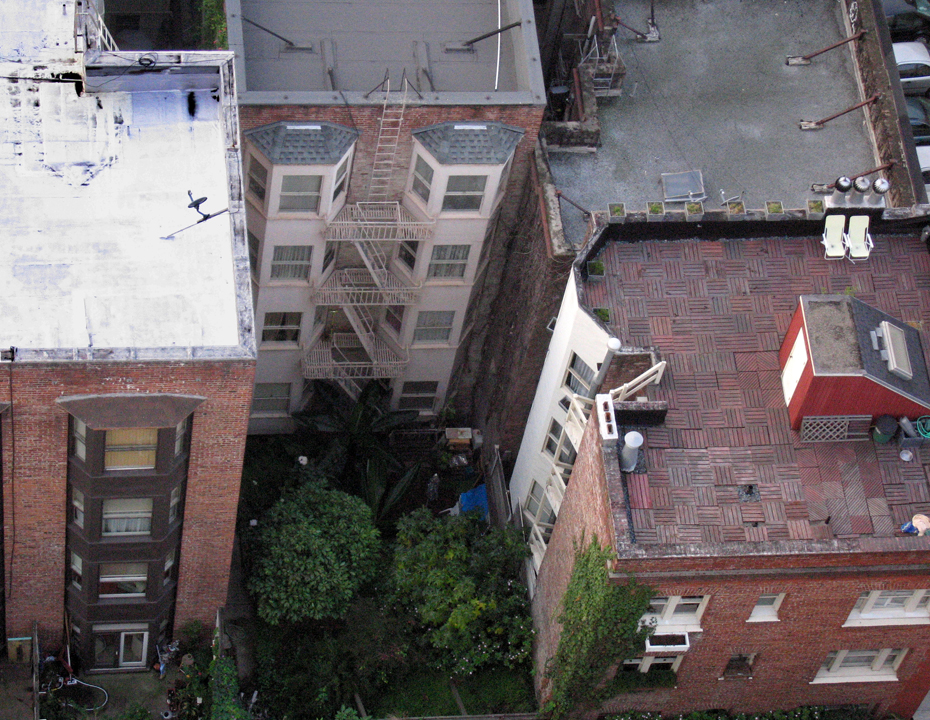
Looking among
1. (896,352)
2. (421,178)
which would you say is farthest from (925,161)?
(421,178)

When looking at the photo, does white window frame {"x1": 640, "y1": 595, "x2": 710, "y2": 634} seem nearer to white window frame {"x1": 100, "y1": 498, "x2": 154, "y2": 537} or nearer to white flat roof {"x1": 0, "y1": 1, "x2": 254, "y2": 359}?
white flat roof {"x1": 0, "y1": 1, "x2": 254, "y2": 359}

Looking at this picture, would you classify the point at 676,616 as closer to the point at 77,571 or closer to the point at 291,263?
the point at 77,571

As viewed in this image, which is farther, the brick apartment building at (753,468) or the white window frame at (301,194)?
the white window frame at (301,194)

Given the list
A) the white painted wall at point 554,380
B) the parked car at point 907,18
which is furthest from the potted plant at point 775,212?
the parked car at point 907,18

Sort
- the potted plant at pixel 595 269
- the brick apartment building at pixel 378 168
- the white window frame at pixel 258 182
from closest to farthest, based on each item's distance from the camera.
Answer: the potted plant at pixel 595 269, the brick apartment building at pixel 378 168, the white window frame at pixel 258 182

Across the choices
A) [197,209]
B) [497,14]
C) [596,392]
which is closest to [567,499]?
[596,392]

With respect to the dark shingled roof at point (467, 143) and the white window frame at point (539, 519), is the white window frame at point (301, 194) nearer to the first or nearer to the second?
the dark shingled roof at point (467, 143)

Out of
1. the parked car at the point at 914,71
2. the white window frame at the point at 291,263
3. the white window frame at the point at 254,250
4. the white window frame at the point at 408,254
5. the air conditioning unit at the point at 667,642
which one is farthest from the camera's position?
the parked car at the point at 914,71
